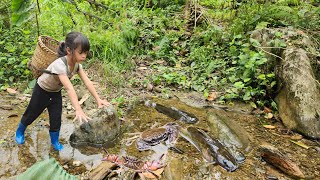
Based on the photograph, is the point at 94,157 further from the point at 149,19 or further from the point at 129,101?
the point at 149,19

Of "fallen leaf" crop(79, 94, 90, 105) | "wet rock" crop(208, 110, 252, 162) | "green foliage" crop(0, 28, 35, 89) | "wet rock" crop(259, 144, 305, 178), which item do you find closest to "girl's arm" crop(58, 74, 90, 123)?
"fallen leaf" crop(79, 94, 90, 105)

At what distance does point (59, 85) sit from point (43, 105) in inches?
12.4

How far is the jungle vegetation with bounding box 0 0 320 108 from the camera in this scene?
514 cm

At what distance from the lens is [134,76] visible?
563 cm

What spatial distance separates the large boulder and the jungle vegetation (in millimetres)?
249

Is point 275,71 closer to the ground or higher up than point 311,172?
higher up

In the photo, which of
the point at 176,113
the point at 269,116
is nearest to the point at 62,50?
the point at 176,113

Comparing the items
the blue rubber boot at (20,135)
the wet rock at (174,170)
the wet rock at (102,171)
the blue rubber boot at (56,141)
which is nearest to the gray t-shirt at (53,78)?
the blue rubber boot at (56,141)

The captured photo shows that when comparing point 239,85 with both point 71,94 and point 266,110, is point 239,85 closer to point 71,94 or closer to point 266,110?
point 266,110

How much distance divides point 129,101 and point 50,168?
118 inches

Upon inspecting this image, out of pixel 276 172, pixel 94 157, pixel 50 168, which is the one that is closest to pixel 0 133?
pixel 94 157

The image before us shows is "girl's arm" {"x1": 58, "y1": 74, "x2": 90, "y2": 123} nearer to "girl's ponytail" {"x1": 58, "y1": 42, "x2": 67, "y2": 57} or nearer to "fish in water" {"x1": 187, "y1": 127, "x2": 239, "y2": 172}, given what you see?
"girl's ponytail" {"x1": 58, "y1": 42, "x2": 67, "y2": 57}

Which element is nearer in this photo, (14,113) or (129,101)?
(14,113)

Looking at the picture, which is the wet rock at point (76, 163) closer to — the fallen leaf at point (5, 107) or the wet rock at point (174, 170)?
the wet rock at point (174, 170)
